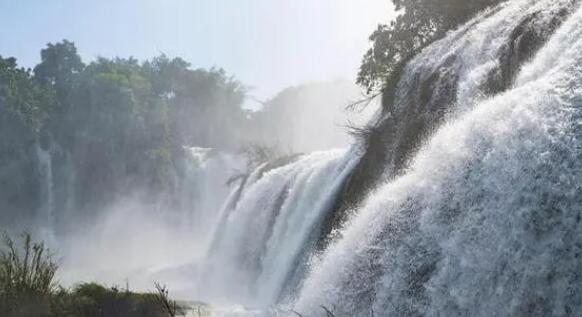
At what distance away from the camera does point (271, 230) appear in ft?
58.3

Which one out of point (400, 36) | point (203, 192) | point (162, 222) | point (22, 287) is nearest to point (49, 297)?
point (22, 287)

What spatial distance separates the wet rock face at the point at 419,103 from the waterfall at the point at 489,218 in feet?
0.34

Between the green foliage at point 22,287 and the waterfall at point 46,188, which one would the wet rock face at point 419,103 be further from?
the waterfall at point 46,188

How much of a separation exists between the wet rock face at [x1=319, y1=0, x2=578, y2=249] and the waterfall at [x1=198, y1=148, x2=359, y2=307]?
0.84m

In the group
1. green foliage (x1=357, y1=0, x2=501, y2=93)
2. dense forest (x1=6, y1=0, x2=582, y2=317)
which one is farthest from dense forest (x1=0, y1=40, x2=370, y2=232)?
green foliage (x1=357, y1=0, x2=501, y2=93)

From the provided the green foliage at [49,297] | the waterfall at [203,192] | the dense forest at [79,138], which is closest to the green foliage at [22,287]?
the green foliage at [49,297]

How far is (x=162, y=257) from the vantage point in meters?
39.7

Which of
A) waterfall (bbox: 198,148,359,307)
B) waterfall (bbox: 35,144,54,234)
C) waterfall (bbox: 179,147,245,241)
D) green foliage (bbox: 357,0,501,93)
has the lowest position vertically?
waterfall (bbox: 198,148,359,307)

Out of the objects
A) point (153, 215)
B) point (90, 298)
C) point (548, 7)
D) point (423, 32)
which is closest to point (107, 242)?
point (153, 215)

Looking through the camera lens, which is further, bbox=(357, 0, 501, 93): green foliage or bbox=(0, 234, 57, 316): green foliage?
bbox=(357, 0, 501, 93): green foliage

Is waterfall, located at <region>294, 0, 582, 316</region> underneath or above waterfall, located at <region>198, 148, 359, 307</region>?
underneath

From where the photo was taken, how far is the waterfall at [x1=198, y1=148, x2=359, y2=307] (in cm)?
1317

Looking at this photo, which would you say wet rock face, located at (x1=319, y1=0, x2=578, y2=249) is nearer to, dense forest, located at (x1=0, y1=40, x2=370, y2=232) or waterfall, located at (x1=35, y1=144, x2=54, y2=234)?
dense forest, located at (x1=0, y1=40, x2=370, y2=232)

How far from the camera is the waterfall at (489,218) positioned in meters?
4.82
